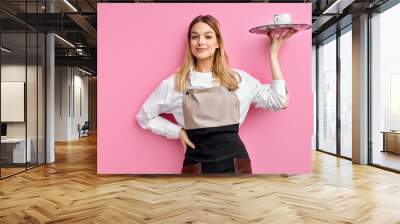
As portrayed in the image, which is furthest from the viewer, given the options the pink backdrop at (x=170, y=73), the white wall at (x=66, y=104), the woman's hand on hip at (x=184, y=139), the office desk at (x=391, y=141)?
the white wall at (x=66, y=104)

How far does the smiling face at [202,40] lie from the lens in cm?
435

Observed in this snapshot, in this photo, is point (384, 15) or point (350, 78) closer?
point (384, 15)

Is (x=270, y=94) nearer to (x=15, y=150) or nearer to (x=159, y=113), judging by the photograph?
(x=159, y=113)

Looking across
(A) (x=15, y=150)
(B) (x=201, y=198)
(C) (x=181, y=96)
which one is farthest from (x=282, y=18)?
(A) (x=15, y=150)

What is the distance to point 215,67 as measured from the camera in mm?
4473

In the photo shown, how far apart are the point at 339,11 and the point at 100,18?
431cm

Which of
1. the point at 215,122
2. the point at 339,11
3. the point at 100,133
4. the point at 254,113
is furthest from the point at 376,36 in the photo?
the point at 100,133

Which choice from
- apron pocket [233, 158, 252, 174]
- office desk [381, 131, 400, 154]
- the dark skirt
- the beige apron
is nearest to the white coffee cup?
the beige apron

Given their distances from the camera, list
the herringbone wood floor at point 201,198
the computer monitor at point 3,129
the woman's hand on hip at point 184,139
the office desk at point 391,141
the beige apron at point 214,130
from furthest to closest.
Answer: the office desk at point 391,141
the computer monitor at point 3,129
the woman's hand on hip at point 184,139
the beige apron at point 214,130
the herringbone wood floor at point 201,198

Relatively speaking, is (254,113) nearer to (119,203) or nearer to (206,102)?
(206,102)

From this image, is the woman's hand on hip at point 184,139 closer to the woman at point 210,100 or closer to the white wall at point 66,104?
the woman at point 210,100

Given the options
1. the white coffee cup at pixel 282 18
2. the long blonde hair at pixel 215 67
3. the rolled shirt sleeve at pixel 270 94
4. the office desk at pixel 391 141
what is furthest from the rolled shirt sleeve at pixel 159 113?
the office desk at pixel 391 141

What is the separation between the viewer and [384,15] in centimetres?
721

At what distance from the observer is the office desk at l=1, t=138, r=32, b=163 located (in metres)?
6.27
